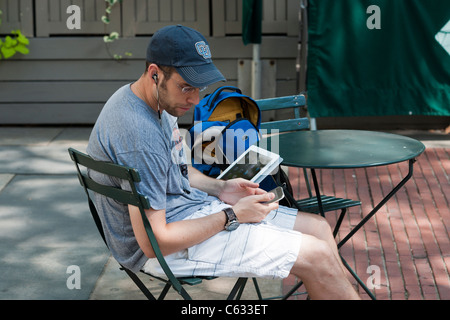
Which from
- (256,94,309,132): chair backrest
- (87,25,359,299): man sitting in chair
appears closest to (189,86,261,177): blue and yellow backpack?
(256,94,309,132): chair backrest

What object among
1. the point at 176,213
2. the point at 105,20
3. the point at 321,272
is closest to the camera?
the point at 321,272

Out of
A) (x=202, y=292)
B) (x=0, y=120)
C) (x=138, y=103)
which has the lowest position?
(x=202, y=292)

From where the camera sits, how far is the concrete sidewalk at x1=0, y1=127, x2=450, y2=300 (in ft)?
13.3

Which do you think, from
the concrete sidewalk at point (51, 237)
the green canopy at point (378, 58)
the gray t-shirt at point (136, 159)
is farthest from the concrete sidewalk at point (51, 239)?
the green canopy at point (378, 58)

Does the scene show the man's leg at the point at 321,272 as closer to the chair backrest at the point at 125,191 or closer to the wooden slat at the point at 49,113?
the chair backrest at the point at 125,191

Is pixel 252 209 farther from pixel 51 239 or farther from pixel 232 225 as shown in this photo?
pixel 51 239

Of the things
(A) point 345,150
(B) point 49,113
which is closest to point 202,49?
(A) point 345,150

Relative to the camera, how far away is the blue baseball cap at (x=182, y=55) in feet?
9.05

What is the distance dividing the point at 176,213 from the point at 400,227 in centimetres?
239

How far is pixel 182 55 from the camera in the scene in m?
2.76

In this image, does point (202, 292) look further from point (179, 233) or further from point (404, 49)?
point (404, 49)

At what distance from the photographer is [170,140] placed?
9.96 ft

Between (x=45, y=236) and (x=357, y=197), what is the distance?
2332 mm

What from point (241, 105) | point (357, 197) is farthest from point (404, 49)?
point (241, 105)
